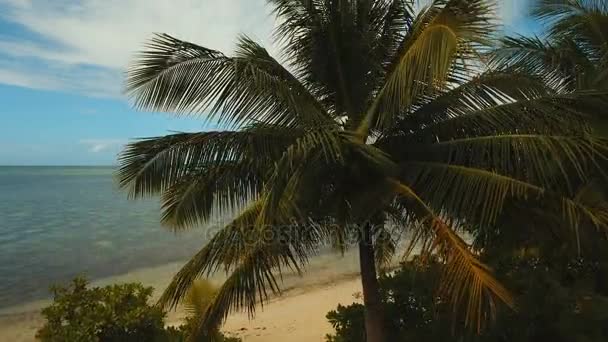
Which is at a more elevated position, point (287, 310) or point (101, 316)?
point (101, 316)

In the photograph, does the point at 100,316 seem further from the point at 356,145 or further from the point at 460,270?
the point at 460,270

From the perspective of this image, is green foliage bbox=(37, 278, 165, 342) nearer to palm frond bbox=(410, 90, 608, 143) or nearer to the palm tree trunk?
the palm tree trunk

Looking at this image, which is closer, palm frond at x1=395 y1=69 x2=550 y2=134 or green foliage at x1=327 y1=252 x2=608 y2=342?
palm frond at x1=395 y1=69 x2=550 y2=134

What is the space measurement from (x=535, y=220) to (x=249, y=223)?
2.83 m

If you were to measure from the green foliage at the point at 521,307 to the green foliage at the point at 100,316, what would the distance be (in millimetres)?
2706

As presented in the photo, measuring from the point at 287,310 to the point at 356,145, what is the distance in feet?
33.2

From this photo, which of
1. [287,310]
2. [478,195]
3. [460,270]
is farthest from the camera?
[287,310]

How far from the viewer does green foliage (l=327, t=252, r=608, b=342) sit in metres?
5.72

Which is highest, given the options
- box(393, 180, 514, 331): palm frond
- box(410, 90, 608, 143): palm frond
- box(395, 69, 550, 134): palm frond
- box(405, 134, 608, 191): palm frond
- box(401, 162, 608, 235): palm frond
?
box(395, 69, 550, 134): palm frond

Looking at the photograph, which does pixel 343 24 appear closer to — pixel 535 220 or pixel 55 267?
pixel 535 220

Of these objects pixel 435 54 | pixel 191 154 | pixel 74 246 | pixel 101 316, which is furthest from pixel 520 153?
pixel 74 246

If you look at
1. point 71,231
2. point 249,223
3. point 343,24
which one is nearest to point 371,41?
point 343,24

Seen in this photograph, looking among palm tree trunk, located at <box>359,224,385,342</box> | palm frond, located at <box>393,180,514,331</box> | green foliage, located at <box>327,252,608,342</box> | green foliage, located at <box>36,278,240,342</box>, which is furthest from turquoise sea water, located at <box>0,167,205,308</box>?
palm frond, located at <box>393,180,514,331</box>

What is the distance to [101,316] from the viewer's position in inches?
254
